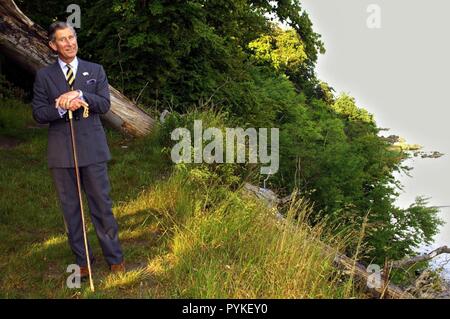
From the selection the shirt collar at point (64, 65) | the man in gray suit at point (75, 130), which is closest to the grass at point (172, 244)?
the man in gray suit at point (75, 130)

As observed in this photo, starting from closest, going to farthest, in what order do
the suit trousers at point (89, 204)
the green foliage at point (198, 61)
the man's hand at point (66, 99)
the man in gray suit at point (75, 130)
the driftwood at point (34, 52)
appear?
the man's hand at point (66, 99) → the man in gray suit at point (75, 130) → the suit trousers at point (89, 204) → the driftwood at point (34, 52) → the green foliage at point (198, 61)

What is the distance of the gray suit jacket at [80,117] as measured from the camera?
443 cm

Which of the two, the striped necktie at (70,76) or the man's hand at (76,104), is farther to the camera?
the striped necktie at (70,76)

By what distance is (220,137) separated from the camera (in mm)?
8148

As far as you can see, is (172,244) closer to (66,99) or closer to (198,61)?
(66,99)

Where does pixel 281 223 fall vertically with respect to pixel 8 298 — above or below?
above

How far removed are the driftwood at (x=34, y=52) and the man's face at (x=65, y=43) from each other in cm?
536

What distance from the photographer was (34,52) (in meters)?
9.67

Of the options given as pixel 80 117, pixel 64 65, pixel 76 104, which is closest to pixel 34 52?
pixel 64 65

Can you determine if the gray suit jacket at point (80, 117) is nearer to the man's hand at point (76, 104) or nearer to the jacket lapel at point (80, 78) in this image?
the jacket lapel at point (80, 78)

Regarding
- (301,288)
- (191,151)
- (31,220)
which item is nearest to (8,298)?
(31,220)

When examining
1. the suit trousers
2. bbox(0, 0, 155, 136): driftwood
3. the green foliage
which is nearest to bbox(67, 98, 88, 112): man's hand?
the suit trousers

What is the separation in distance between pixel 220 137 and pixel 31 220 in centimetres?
317

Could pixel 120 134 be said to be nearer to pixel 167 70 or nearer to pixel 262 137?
pixel 167 70
